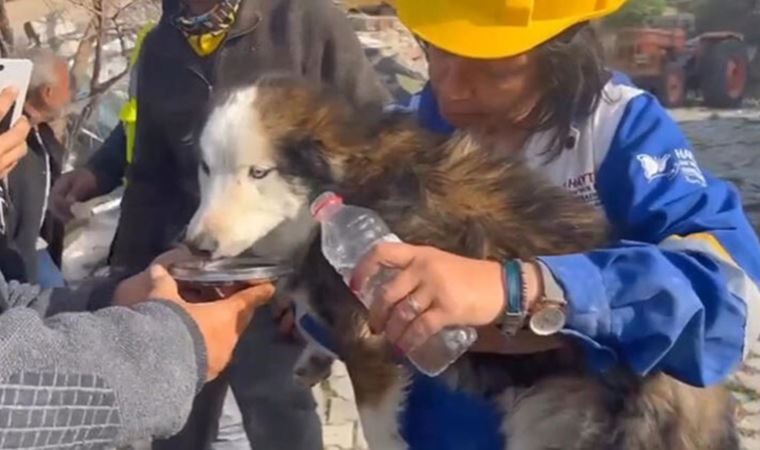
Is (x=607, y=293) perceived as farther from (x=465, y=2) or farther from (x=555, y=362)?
(x=465, y=2)

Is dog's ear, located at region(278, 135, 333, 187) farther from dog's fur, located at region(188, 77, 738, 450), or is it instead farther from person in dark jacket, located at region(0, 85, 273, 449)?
person in dark jacket, located at region(0, 85, 273, 449)

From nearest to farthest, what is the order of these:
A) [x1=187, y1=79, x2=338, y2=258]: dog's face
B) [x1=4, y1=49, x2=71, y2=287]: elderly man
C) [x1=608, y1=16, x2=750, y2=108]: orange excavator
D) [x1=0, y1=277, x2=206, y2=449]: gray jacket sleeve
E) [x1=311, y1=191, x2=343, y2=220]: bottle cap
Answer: [x1=0, y1=277, x2=206, y2=449]: gray jacket sleeve → [x1=311, y1=191, x2=343, y2=220]: bottle cap → [x1=187, y1=79, x2=338, y2=258]: dog's face → [x1=4, y1=49, x2=71, y2=287]: elderly man → [x1=608, y1=16, x2=750, y2=108]: orange excavator

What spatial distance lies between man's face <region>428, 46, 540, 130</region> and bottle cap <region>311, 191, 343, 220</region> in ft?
0.77

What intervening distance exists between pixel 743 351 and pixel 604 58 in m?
0.54

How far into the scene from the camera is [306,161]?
7.48 feet

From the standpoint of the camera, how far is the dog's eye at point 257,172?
2.28 metres

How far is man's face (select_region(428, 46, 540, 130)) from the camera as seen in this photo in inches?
79.4

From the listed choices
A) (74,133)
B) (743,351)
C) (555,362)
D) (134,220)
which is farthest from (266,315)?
(74,133)

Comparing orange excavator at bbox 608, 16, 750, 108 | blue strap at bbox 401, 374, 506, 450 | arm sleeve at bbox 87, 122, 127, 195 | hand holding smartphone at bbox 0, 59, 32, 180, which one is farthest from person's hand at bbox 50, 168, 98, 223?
orange excavator at bbox 608, 16, 750, 108

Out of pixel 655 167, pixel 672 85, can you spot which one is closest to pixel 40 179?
pixel 655 167

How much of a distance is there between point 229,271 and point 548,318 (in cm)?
56

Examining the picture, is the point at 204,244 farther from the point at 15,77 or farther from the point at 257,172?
the point at 15,77

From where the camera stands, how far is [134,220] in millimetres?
3750

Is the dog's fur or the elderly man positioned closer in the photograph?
the dog's fur
